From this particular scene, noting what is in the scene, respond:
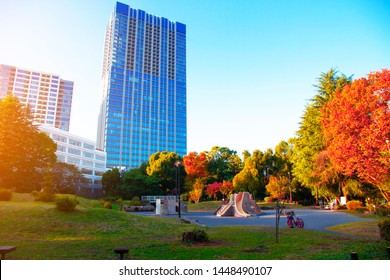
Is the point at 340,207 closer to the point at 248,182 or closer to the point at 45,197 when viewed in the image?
the point at 248,182

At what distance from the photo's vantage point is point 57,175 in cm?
3228

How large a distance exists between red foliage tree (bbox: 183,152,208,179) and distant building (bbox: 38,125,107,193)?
25040 millimetres

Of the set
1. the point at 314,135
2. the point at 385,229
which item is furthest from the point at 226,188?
the point at 385,229

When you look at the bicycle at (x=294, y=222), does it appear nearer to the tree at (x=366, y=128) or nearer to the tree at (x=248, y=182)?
the tree at (x=366, y=128)

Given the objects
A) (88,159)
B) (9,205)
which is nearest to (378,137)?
(9,205)

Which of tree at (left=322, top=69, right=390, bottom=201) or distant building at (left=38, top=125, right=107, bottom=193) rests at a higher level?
distant building at (left=38, top=125, right=107, bottom=193)

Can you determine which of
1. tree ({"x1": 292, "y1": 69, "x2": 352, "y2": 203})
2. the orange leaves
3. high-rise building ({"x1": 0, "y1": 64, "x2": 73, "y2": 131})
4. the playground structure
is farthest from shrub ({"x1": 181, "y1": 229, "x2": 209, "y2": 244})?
high-rise building ({"x1": 0, "y1": 64, "x2": 73, "y2": 131})

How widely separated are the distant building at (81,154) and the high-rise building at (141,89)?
32914 millimetres

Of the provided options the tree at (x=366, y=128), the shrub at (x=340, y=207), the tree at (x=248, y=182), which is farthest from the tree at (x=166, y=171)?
the tree at (x=366, y=128)

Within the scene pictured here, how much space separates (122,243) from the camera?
10.2 meters

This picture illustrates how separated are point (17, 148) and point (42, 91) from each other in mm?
125393

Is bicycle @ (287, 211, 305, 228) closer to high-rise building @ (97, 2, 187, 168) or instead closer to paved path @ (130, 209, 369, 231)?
paved path @ (130, 209, 369, 231)

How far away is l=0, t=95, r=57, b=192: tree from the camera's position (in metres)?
24.8
